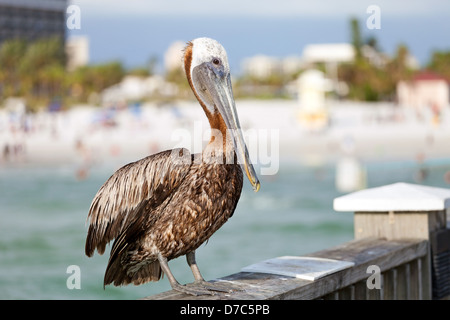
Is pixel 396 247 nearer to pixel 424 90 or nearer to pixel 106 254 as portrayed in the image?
pixel 106 254

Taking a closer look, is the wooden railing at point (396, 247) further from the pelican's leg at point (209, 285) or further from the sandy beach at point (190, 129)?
the sandy beach at point (190, 129)

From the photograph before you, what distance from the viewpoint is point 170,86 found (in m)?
55.2

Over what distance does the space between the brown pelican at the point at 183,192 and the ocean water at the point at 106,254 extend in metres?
4.22

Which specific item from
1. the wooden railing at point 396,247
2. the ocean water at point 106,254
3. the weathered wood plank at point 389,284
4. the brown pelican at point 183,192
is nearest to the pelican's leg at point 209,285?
the brown pelican at point 183,192

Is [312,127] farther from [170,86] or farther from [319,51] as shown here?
[319,51]

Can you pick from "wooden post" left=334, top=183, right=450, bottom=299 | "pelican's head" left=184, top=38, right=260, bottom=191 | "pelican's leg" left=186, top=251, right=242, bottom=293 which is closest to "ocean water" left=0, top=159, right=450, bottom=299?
"wooden post" left=334, top=183, right=450, bottom=299

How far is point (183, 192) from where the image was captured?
7.43ft

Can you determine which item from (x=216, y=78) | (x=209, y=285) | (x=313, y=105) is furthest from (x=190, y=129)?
(x=216, y=78)

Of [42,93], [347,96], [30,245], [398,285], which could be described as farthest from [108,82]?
[398,285]

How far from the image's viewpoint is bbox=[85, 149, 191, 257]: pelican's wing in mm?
2270

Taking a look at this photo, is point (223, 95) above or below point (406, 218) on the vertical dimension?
above

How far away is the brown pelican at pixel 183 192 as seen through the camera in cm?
221

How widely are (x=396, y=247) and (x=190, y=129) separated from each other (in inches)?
932
